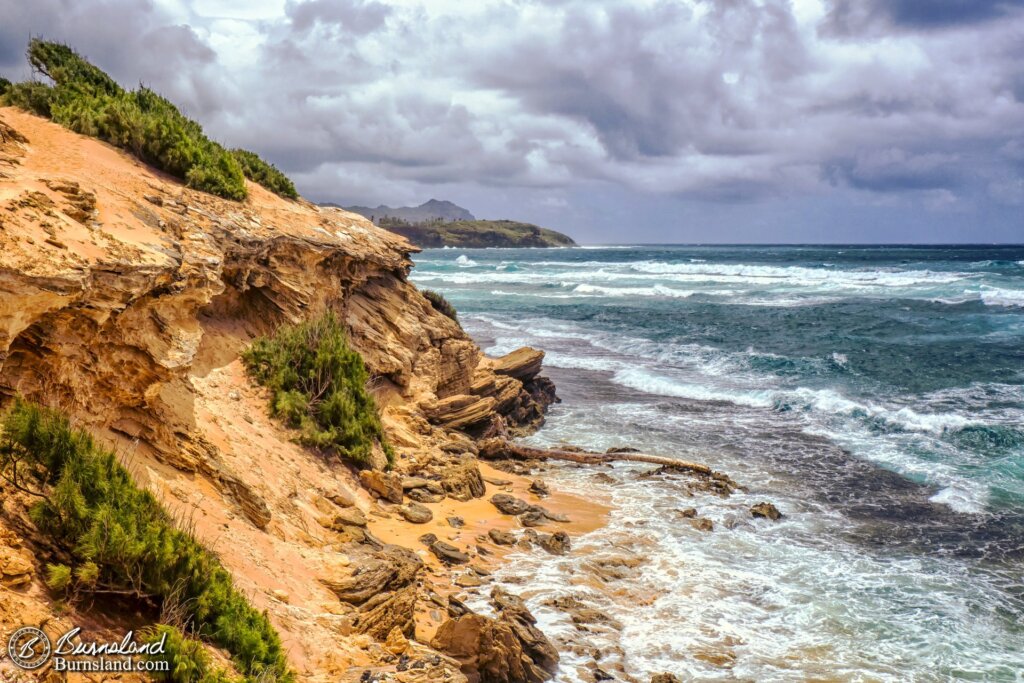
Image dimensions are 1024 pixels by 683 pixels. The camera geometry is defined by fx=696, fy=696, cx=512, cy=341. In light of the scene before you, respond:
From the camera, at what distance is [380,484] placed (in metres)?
10.7

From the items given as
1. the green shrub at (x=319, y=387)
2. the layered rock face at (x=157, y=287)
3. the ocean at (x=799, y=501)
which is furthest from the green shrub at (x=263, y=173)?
the ocean at (x=799, y=501)

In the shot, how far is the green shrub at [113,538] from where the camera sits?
15.4ft

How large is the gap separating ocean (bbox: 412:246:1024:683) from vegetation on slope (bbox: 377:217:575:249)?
12806 cm

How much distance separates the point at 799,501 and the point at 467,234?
15858 centimetres

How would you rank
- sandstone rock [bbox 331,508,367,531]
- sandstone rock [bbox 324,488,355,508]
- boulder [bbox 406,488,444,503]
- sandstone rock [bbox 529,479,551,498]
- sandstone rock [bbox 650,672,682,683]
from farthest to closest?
→ sandstone rock [bbox 529,479,551,498]
boulder [bbox 406,488,444,503]
sandstone rock [bbox 324,488,355,508]
sandstone rock [bbox 331,508,367,531]
sandstone rock [bbox 650,672,682,683]

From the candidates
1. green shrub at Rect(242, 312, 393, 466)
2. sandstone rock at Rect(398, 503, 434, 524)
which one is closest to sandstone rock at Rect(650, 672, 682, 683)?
sandstone rock at Rect(398, 503, 434, 524)

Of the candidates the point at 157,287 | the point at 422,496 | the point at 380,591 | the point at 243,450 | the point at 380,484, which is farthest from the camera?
the point at 422,496

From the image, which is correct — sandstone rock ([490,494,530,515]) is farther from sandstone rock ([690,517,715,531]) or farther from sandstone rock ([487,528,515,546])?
sandstone rock ([690,517,715,531])

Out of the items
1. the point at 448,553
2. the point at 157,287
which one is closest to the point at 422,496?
the point at 448,553

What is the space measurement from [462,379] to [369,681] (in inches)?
434

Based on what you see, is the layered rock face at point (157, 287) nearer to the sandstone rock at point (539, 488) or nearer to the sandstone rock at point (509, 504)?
the sandstone rock at point (539, 488)

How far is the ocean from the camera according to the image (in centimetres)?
838

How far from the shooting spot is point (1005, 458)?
15.7 m

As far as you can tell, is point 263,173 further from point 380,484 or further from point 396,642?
point 396,642
